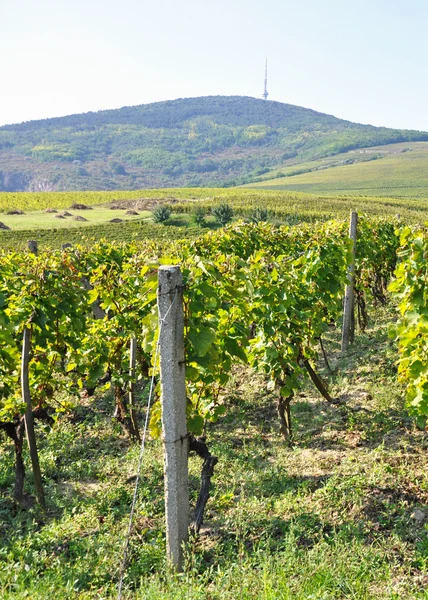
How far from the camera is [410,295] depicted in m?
4.57

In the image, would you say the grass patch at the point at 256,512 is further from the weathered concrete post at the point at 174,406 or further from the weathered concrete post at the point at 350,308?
the weathered concrete post at the point at 350,308

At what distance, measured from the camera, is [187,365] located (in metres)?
3.57

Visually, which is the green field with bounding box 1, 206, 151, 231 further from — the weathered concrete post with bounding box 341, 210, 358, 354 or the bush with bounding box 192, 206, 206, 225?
the weathered concrete post with bounding box 341, 210, 358, 354

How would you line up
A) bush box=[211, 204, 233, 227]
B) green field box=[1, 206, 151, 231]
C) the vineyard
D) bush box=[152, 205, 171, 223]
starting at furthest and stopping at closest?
bush box=[152, 205, 171, 223]
bush box=[211, 204, 233, 227]
green field box=[1, 206, 151, 231]
the vineyard

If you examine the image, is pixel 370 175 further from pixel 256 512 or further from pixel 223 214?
pixel 256 512

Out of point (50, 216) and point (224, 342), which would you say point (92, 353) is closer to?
point (224, 342)

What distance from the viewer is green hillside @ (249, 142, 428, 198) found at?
10050 centimetres

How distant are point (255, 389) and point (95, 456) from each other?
2.45 metres

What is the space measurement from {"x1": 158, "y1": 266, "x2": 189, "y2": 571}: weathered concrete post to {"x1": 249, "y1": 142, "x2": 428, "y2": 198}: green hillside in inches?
3597

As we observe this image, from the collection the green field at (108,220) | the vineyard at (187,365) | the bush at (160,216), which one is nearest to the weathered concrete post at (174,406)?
the vineyard at (187,365)

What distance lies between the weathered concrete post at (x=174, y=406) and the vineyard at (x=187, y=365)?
5.9 inches

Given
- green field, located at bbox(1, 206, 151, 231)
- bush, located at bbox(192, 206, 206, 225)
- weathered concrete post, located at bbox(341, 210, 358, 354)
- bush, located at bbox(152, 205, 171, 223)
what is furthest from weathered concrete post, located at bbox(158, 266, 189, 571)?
bush, located at bbox(152, 205, 171, 223)

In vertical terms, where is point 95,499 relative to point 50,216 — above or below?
below

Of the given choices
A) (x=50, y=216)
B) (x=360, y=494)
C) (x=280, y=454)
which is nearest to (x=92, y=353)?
(x=280, y=454)
